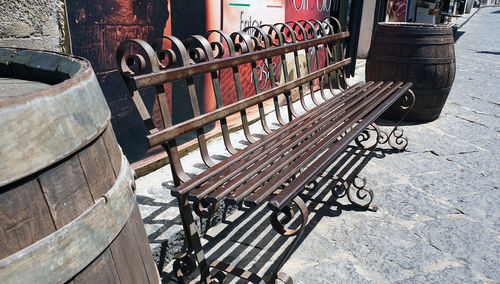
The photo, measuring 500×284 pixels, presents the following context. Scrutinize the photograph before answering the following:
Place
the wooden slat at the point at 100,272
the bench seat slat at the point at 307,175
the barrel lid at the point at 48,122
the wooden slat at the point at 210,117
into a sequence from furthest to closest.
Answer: the wooden slat at the point at 210,117
the bench seat slat at the point at 307,175
the wooden slat at the point at 100,272
the barrel lid at the point at 48,122

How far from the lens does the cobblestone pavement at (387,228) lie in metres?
2.32

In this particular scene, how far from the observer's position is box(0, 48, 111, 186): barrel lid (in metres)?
0.85

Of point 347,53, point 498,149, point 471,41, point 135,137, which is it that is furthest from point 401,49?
point 471,41

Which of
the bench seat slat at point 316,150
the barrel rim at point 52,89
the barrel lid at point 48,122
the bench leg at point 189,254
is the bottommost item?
the bench leg at point 189,254

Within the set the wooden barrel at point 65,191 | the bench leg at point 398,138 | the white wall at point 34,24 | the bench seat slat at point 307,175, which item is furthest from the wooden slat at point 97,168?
the bench leg at point 398,138

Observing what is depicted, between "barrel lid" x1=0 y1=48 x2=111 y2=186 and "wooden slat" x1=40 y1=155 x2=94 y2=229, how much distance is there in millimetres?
38

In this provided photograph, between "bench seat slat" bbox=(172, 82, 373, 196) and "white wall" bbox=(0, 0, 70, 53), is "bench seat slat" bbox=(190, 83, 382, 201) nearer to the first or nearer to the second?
"bench seat slat" bbox=(172, 82, 373, 196)

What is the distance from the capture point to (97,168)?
1086 mm

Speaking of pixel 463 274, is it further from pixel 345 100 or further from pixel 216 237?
pixel 345 100

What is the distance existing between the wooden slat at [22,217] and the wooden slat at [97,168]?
0.14 meters

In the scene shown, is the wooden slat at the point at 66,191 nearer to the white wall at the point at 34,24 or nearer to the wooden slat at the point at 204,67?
the wooden slat at the point at 204,67

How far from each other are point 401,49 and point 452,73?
704 mm

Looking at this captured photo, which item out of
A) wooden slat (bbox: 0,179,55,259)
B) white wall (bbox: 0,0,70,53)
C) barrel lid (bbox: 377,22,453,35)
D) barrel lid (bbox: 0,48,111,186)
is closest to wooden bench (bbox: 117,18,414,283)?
white wall (bbox: 0,0,70,53)

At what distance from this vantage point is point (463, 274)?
230 cm
